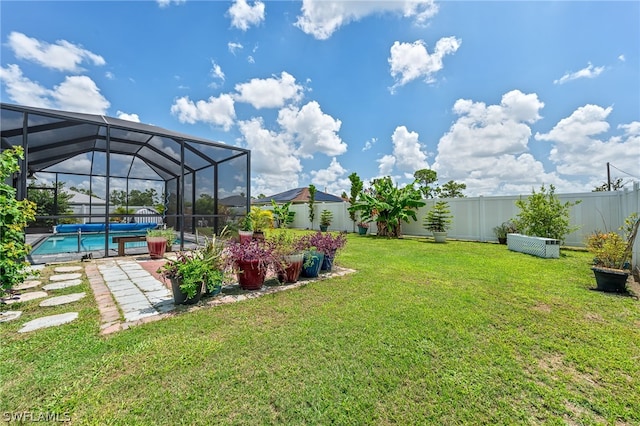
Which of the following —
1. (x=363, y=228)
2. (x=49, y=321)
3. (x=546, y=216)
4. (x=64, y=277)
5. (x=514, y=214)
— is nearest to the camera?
(x=49, y=321)

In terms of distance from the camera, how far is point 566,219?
8359mm

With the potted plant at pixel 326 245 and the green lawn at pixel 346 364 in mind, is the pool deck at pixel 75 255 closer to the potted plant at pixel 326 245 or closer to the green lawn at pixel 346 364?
the green lawn at pixel 346 364

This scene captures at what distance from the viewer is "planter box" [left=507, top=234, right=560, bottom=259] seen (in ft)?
22.8

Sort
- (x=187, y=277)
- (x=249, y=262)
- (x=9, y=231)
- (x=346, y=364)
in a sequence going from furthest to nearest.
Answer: (x=249, y=262), (x=187, y=277), (x=9, y=231), (x=346, y=364)

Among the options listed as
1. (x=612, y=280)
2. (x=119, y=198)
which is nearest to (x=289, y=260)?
(x=612, y=280)

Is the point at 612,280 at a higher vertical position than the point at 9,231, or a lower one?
lower

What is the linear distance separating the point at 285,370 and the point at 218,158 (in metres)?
8.55

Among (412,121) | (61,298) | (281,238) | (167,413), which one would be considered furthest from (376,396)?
(412,121)

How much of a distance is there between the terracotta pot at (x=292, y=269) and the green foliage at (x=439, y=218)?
885 centimetres

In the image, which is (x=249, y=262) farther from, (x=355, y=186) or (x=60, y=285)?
(x=355, y=186)

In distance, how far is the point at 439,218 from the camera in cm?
1150

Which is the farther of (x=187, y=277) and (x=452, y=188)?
(x=452, y=188)

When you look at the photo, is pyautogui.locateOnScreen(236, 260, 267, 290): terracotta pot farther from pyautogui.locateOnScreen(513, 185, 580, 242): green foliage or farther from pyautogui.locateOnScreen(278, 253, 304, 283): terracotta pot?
pyautogui.locateOnScreen(513, 185, 580, 242): green foliage

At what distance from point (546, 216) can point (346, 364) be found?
929 cm
